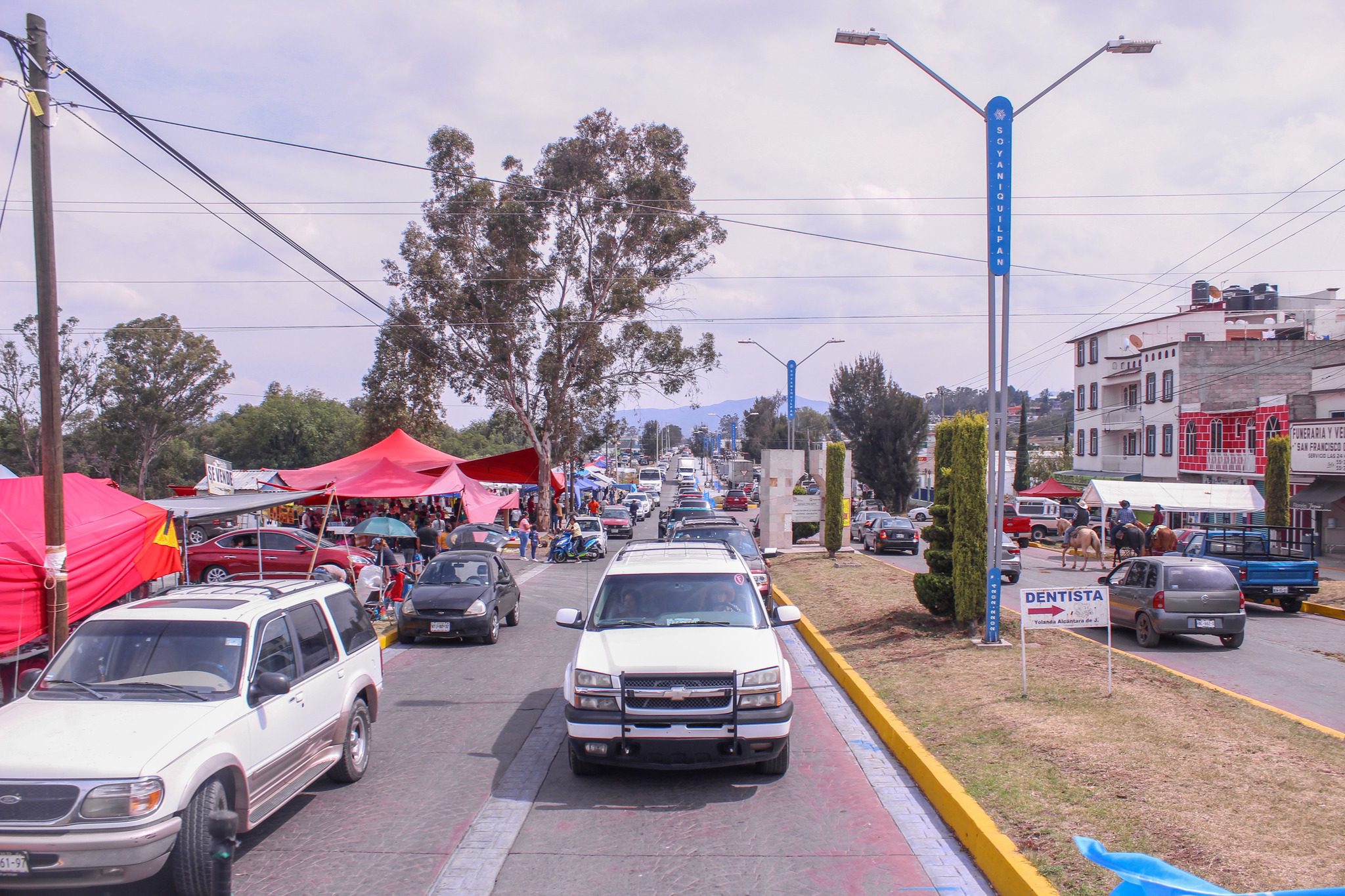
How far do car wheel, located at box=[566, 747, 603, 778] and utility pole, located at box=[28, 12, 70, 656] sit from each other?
5744 millimetres

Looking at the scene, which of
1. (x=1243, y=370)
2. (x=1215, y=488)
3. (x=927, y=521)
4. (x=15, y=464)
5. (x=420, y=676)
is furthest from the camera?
(x=15, y=464)

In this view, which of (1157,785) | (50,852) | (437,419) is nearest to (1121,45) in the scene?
(1157,785)

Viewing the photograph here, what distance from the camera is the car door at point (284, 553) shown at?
74.4 feet

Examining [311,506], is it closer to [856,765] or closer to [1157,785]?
[856,765]

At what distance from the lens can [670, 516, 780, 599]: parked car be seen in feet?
59.0

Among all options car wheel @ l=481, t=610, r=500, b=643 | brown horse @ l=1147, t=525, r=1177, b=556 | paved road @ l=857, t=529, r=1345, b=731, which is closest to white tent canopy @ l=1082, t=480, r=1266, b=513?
brown horse @ l=1147, t=525, r=1177, b=556

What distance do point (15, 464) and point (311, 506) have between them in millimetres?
33883

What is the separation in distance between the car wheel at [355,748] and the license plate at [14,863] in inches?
105

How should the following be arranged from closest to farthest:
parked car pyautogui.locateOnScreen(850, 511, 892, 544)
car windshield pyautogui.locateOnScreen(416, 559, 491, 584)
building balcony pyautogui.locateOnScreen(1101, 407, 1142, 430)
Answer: car windshield pyautogui.locateOnScreen(416, 559, 491, 584) < parked car pyautogui.locateOnScreen(850, 511, 892, 544) < building balcony pyautogui.locateOnScreen(1101, 407, 1142, 430)

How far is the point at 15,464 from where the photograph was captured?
56250mm

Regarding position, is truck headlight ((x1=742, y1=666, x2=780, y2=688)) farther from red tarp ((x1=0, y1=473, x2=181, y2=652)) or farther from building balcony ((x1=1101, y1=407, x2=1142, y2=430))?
building balcony ((x1=1101, y1=407, x2=1142, y2=430))

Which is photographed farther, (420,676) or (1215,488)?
(1215,488)

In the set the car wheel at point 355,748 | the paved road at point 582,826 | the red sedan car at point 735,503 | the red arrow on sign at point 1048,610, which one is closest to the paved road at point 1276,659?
the red arrow on sign at point 1048,610

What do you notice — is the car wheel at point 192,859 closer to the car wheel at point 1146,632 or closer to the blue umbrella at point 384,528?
the car wheel at point 1146,632
